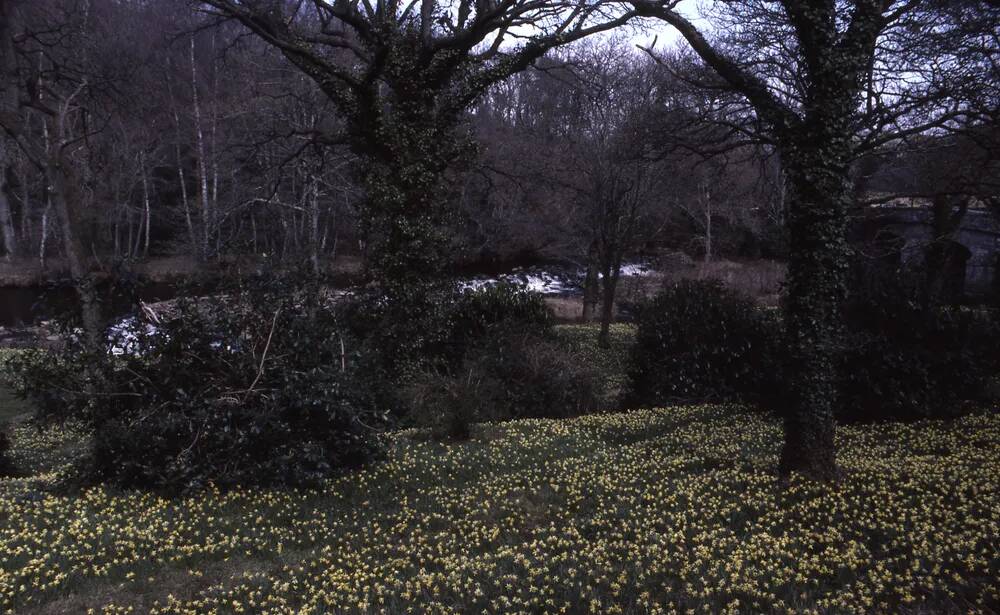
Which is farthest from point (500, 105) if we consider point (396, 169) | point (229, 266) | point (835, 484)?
point (835, 484)

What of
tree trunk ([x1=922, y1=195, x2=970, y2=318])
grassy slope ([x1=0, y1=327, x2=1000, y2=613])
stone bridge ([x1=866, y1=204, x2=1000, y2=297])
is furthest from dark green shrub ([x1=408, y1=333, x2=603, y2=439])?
stone bridge ([x1=866, y1=204, x2=1000, y2=297])

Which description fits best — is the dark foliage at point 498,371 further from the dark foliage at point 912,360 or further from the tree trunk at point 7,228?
the tree trunk at point 7,228

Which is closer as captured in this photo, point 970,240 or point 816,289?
point 816,289

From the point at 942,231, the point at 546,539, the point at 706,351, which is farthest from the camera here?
the point at 942,231

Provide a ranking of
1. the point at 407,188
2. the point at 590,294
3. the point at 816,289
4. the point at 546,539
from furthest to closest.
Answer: the point at 590,294
the point at 407,188
the point at 816,289
the point at 546,539

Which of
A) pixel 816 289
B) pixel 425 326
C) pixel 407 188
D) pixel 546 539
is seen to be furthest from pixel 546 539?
pixel 407 188

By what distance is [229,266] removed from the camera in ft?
30.4

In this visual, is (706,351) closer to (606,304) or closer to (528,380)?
(528,380)

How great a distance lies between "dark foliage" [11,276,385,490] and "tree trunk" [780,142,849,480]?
4916 mm

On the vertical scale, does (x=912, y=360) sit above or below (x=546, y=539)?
above

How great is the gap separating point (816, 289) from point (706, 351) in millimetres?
5834

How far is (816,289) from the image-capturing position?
23.3 feet

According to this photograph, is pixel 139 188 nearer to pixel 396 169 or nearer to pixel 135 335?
pixel 396 169

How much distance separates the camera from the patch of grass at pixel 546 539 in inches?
195
